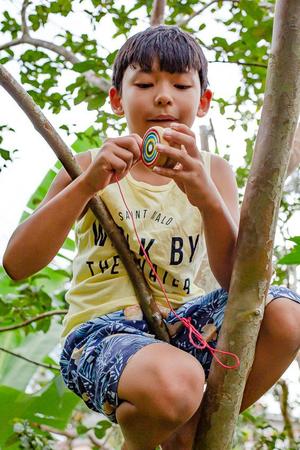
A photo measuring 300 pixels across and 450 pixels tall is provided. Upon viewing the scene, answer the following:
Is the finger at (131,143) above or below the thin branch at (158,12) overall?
below

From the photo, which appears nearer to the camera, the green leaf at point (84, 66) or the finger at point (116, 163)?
the finger at point (116, 163)

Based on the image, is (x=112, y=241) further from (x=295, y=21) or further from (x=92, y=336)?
(x=295, y=21)

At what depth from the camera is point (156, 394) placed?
4.42ft

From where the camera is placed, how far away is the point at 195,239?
178 cm

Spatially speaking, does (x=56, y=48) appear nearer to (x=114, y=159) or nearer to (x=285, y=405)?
(x=114, y=159)

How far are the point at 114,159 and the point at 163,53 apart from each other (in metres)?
0.38

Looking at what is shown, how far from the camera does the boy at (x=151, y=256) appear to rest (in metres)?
1.41

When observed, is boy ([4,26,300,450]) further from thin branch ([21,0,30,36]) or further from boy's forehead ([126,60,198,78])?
thin branch ([21,0,30,36])

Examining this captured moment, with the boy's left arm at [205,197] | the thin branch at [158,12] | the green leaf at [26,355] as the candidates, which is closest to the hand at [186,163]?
the boy's left arm at [205,197]

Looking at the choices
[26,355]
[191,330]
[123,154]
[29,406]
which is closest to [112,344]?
[191,330]

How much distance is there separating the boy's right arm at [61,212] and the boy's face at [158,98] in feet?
0.69

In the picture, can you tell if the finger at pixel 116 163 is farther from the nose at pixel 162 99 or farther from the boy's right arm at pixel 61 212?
the nose at pixel 162 99

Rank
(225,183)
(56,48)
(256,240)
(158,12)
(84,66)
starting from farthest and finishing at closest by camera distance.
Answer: (56,48) < (158,12) < (84,66) < (225,183) < (256,240)

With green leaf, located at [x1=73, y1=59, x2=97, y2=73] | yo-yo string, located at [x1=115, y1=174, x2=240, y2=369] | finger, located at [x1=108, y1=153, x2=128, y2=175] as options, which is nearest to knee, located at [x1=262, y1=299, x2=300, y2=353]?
yo-yo string, located at [x1=115, y1=174, x2=240, y2=369]
